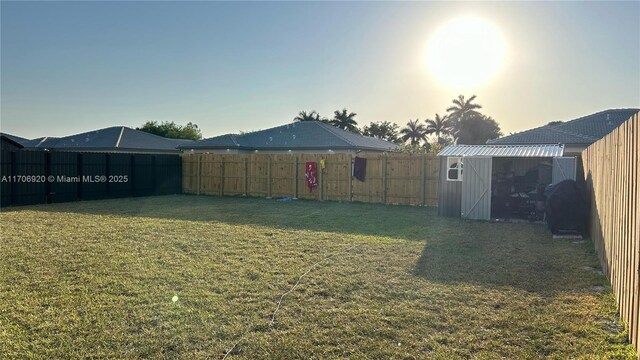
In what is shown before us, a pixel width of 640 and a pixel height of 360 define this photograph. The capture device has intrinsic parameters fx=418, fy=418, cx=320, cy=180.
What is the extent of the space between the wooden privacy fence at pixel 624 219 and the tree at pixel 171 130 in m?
57.9

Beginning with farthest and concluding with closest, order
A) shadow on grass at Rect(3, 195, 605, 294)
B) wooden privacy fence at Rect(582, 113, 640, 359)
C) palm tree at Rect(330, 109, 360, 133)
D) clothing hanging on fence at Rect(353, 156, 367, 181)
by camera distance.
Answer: palm tree at Rect(330, 109, 360, 133)
clothing hanging on fence at Rect(353, 156, 367, 181)
shadow on grass at Rect(3, 195, 605, 294)
wooden privacy fence at Rect(582, 113, 640, 359)

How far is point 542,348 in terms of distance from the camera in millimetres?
3445

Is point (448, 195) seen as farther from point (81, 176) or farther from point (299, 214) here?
point (81, 176)

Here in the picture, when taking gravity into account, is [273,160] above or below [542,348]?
above

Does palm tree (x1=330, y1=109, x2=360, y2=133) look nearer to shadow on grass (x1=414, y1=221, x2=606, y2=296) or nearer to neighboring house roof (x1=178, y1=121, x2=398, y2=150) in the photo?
neighboring house roof (x1=178, y1=121, x2=398, y2=150)

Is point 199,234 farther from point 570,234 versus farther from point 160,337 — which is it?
point 570,234

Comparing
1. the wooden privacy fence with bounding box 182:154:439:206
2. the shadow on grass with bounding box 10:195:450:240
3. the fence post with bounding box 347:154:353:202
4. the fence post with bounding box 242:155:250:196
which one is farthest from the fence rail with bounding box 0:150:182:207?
the fence post with bounding box 347:154:353:202

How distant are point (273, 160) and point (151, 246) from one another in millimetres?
11116

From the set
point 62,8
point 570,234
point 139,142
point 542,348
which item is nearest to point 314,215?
point 570,234

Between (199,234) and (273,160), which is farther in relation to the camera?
(273,160)

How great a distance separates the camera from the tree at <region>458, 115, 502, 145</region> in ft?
166

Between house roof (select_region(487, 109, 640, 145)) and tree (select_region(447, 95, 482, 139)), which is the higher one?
tree (select_region(447, 95, 482, 139))

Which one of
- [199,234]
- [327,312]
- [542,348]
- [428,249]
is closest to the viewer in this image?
[542,348]

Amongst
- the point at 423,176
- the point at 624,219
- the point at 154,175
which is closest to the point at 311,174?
the point at 423,176
